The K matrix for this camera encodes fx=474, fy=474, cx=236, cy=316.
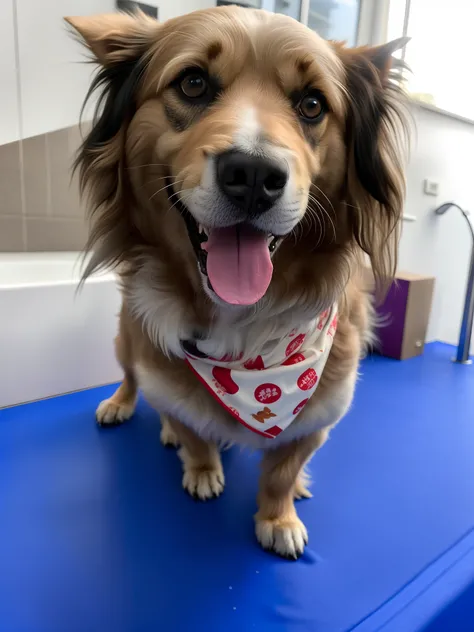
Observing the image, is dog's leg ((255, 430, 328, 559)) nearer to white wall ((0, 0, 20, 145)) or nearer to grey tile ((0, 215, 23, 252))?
grey tile ((0, 215, 23, 252))

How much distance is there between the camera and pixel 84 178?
3.13ft

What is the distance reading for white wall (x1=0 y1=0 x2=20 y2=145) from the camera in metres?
1.84

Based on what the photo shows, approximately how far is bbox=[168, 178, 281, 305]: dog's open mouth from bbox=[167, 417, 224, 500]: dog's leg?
0.47 meters

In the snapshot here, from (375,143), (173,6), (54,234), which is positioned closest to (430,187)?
(173,6)

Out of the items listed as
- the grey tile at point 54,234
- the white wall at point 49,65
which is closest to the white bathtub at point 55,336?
the grey tile at point 54,234

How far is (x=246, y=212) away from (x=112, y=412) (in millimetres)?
940

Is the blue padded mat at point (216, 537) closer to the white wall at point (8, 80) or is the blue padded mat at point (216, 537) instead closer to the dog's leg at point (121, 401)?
the dog's leg at point (121, 401)

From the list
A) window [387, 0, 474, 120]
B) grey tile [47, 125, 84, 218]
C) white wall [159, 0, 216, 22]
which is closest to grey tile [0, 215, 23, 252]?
grey tile [47, 125, 84, 218]

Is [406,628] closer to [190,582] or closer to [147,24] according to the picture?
[190,582]

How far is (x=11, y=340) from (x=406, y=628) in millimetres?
1269

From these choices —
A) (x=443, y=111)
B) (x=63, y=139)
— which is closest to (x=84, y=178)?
(x=63, y=139)

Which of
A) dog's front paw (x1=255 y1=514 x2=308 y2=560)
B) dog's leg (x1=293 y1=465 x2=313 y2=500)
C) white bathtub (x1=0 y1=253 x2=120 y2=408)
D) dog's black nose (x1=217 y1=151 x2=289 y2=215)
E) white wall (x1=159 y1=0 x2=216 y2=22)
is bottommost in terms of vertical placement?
dog's leg (x1=293 y1=465 x2=313 y2=500)

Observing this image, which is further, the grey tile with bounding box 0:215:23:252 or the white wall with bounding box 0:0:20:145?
the grey tile with bounding box 0:215:23:252

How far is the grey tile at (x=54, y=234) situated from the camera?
80.7 inches
